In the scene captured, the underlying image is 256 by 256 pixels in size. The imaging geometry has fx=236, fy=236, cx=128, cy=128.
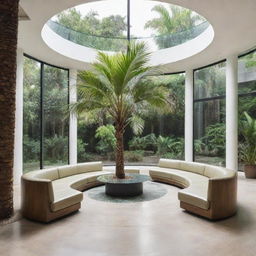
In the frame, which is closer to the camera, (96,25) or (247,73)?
(247,73)

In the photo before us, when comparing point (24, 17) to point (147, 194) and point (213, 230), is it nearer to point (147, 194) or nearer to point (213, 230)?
point (147, 194)

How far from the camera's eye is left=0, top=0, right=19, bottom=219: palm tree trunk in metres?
3.86

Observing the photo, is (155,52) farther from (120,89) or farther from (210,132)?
(120,89)

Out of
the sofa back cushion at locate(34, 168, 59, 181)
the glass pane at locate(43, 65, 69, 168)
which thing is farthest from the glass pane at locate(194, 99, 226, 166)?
the sofa back cushion at locate(34, 168, 59, 181)

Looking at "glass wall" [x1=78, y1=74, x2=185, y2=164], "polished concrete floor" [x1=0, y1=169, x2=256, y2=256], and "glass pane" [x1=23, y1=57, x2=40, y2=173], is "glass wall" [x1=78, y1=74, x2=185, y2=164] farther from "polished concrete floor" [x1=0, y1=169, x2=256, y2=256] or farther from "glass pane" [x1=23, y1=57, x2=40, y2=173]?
"polished concrete floor" [x1=0, y1=169, x2=256, y2=256]

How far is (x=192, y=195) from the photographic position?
4215 millimetres

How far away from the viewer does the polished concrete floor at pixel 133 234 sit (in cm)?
295

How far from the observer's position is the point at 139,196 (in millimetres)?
5387

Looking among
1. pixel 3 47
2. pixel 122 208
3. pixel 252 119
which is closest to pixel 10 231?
pixel 122 208

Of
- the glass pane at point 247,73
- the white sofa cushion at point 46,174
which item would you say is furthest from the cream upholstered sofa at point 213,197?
the glass pane at point 247,73

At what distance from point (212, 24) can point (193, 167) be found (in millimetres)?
3584

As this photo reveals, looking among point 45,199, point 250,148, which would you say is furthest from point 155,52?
point 45,199

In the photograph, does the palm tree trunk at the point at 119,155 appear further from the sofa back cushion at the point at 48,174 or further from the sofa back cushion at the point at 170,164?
the sofa back cushion at the point at 170,164

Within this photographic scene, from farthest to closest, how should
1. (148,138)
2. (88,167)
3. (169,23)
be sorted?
1. (148,138)
2. (169,23)
3. (88,167)
